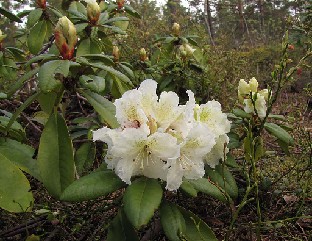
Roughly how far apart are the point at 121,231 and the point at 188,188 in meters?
0.27

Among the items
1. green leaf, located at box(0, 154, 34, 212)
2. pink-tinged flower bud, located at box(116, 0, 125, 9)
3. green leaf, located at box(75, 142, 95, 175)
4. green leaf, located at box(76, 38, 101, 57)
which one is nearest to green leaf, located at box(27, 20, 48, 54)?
green leaf, located at box(76, 38, 101, 57)

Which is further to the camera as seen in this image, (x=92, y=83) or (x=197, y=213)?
(x=197, y=213)

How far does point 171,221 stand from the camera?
1.25 metres

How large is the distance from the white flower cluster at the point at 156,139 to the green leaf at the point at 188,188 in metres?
0.08

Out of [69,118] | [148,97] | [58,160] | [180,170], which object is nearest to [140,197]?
[180,170]

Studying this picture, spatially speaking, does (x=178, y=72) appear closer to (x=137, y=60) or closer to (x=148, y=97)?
(x=137, y=60)

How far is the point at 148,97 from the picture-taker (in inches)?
50.1

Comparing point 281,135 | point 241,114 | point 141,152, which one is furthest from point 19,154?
point 281,135

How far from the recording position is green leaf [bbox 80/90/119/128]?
4.84 feet

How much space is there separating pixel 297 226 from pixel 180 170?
3.16 feet

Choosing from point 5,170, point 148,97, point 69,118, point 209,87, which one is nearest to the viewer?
point 148,97

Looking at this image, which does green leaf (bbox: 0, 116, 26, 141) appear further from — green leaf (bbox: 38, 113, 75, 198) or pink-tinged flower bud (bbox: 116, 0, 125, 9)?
pink-tinged flower bud (bbox: 116, 0, 125, 9)

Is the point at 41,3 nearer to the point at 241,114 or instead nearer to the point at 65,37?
the point at 65,37

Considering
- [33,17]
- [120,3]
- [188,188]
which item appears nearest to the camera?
[188,188]
